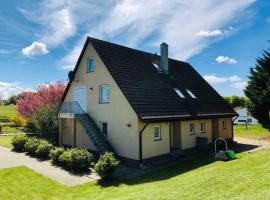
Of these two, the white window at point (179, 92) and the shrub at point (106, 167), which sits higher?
the white window at point (179, 92)

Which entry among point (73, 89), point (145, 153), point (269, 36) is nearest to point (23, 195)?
point (145, 153)

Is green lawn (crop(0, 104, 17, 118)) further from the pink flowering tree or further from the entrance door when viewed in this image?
the entrance door

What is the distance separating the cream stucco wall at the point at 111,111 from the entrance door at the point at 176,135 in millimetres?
4988

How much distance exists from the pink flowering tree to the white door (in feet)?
28.9

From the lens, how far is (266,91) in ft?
71.4

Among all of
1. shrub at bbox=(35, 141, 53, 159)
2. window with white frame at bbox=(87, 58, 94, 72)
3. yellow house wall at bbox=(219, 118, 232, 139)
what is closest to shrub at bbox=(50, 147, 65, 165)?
shrub at bbox=(35, 141, 53, 159)

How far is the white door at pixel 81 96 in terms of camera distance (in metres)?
22.2

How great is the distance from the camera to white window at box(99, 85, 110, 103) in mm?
19781

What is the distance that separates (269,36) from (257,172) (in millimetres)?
12164

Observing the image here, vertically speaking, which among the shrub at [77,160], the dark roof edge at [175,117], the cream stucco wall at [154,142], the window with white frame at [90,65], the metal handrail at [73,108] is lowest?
the shrub at [77,160]

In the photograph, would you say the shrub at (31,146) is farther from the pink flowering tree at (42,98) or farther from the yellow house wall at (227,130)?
the yellow house wall at (227,130)

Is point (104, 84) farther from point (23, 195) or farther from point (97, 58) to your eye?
point (23, 195)

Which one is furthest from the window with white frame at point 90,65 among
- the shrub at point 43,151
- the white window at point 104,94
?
the shrub at point 43,151

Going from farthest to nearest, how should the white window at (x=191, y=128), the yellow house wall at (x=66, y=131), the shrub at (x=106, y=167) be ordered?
the yellow house wall at (x=66, y=131)
the white window at (x=191, y=128)
the shrub at (x=106, y=167)
